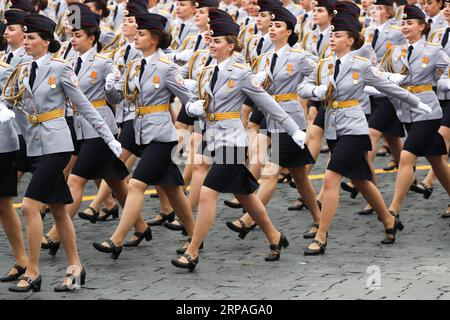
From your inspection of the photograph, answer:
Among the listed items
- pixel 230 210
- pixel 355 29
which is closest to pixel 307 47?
pixel 230 210

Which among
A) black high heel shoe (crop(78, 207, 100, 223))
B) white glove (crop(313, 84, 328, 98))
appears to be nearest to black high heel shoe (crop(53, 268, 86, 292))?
black high heel shoe (crop(78, 207, 100, 223))

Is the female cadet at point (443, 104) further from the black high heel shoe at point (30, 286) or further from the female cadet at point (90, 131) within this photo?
the black high heel shoe at point (30, 286)

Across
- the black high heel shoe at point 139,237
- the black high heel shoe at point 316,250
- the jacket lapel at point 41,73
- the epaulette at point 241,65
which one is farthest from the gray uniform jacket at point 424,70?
the jacket lapel at point 41,73

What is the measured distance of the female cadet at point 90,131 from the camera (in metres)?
11.6

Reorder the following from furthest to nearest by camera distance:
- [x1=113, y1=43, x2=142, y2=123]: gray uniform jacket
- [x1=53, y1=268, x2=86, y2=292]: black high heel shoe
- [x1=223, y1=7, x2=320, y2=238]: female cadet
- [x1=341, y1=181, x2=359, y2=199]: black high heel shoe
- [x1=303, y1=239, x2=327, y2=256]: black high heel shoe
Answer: [x1=341, y1=181, x2=359, y2=199]: black high heel shoe < [x1=113, y1=43, x2=142, y2=123]: gray uniform jacket < [x1=223, y1=7, x2=320, y2=238]: female cadet < [x1=303, y1=239, x2=327, y2=256]: black high heel shoe < [x1=53, y1=268, x2=86, y2=292]: black high heel shoe

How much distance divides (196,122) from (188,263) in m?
3.14

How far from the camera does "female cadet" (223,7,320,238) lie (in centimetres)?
1199

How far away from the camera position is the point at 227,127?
1084cm

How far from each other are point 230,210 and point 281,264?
2495 mm

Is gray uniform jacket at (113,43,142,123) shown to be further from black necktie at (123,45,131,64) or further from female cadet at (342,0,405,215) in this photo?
female cadet at (342,0,405,215)

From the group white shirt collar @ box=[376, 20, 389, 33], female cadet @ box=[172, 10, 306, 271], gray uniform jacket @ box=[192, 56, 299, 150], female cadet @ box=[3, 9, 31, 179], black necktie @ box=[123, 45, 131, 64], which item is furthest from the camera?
white shirt collar @ box=[376, 20, 389, 33]

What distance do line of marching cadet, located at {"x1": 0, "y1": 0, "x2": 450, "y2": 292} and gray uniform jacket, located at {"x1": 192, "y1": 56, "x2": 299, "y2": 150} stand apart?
0.5 inches

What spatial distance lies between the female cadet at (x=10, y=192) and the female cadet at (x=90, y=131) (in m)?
0.85

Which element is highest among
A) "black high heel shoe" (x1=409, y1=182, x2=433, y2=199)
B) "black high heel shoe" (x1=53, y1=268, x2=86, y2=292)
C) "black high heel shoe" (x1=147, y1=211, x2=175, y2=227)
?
"black high heel shoe" (x1=53, y1=268, x2=86, y2=292)
